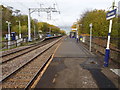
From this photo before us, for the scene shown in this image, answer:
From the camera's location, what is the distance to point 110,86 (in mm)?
3852

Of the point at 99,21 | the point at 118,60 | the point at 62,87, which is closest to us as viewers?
the point at 62,87

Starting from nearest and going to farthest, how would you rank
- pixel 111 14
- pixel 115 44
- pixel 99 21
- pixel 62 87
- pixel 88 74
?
pixel 62 87 < pixel 88 74 < pixel 111 14 < pixel 115 44 < pixel 99 21

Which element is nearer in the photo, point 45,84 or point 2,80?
point 45,84

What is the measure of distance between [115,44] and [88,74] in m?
3.75

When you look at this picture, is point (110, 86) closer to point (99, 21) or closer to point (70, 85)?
point (70, 85)

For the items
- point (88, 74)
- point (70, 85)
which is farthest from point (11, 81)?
point (88, 74)

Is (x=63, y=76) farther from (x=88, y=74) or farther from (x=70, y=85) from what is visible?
(x=88, y=74)

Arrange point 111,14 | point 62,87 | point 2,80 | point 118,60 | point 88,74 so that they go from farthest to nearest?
point 118,60 → point 111,14 → point 88,74 → point 2,80 → point 62,87

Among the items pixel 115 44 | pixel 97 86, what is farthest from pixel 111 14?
pixel 97 86

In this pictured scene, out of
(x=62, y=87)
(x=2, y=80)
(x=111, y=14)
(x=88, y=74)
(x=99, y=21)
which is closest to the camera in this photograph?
(x=62, y=87)

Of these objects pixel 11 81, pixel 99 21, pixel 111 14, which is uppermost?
pixel 99 21

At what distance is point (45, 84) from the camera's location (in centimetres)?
A: 403

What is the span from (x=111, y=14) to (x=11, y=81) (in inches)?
249

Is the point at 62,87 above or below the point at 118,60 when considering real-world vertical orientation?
below
